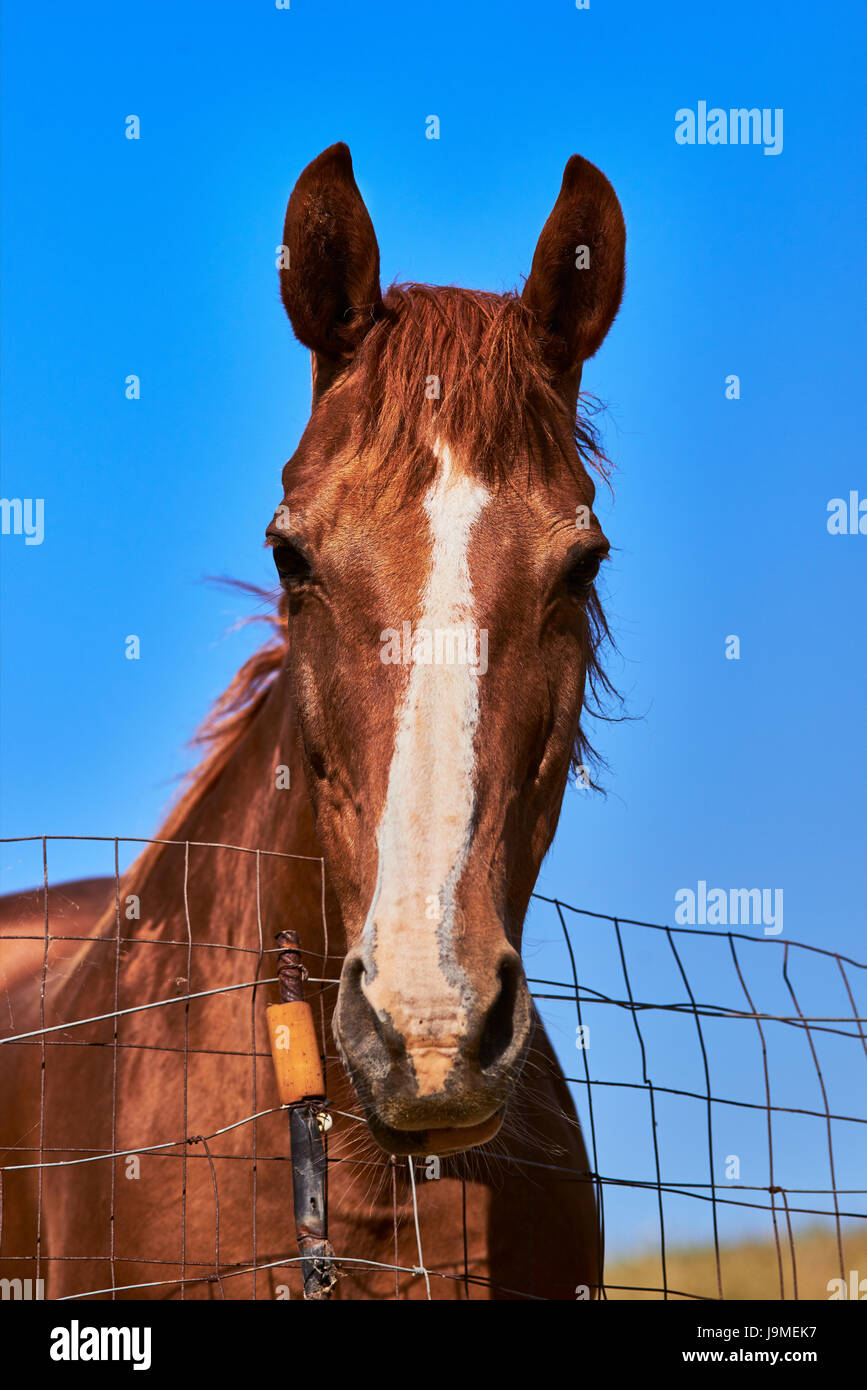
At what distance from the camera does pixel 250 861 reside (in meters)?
3.78

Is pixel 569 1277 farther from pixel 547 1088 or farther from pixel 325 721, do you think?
pixel 325 721

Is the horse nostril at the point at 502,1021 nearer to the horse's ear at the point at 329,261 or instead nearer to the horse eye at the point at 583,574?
the horse eye at the point at 583,574

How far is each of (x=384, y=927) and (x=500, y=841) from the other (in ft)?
1.27

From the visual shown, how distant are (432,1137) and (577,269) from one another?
2523 millimetres

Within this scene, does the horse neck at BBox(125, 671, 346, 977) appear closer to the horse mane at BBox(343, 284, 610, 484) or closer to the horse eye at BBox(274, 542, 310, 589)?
the horse eye at BBox(274, 542, 310, 589)

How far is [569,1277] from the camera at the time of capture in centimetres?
386

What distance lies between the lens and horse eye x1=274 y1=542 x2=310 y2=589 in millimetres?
3164

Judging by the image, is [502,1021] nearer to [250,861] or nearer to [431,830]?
[431,830]

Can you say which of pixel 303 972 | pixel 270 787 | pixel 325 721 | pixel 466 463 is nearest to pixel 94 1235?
pixel 303 972

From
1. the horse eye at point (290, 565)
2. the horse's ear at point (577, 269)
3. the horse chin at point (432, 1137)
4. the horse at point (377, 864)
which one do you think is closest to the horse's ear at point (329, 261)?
the horse at point (377, 864)

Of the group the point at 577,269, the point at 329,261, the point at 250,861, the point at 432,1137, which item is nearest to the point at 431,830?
the point at 432,1137

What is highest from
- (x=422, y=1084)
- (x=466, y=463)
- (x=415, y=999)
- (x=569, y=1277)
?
(x=466, y=463)

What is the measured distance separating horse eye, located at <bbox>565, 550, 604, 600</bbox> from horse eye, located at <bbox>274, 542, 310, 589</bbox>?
68 centimetres
